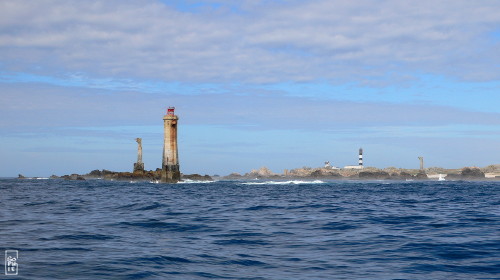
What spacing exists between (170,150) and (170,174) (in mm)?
3866

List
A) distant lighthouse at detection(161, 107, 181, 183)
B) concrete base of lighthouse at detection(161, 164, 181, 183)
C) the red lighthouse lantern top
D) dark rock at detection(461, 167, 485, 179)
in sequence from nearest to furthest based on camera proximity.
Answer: concrete base of lighthouse at detection(161, 164, 181, 183), distant lighthouse at detection(161, 107, 181, 183), the red lighthouse lantern top, dark rock at detection(461, 167, 485, 179)

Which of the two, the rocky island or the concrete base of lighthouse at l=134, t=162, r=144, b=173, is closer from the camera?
the concrete base of lighthouse at l=134, t=162, r=144, b=173

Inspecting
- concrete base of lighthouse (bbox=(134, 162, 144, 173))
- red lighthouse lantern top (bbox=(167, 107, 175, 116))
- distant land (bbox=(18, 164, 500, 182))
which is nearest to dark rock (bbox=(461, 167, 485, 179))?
distant land (bbox=(18, 164, 500, 182))

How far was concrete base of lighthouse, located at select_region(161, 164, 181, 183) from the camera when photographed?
8250 centimetres

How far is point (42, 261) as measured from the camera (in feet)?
39.6

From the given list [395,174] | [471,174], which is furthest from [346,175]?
[471,174]

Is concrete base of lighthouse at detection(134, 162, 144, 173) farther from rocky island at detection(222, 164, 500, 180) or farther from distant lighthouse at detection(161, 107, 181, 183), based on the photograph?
rocky island at detection(222, 164, 500, 180)

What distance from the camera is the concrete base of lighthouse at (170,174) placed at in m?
82.5

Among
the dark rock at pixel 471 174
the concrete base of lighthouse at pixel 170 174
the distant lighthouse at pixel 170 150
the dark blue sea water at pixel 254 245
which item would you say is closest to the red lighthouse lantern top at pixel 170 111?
the distant lighthouse at pixel 170 150

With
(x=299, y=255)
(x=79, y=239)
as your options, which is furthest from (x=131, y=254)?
(x=299, y=255)

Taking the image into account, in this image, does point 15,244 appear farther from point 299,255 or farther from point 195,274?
point 299,255

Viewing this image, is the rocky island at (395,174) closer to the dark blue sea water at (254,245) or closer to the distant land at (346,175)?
the distant land at (346,175)

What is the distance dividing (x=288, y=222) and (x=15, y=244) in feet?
33.9

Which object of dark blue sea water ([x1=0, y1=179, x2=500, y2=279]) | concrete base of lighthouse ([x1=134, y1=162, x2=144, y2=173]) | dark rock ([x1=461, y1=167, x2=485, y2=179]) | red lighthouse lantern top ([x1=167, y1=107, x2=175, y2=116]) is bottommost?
dark blue sea water ([x1=0, y1=179, x2=500, y2=279])
